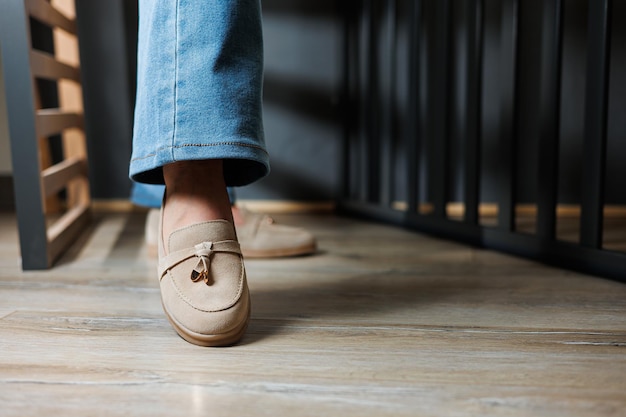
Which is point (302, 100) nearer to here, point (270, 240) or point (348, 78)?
point (348, 78)

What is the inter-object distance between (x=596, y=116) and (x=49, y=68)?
3.13 feet

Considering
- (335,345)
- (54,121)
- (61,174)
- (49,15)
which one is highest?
(49,15)

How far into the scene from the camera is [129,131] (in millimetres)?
1640

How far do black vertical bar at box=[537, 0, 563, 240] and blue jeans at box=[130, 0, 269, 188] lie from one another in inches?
22.3

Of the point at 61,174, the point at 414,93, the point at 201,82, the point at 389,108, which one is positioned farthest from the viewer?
the point at 389,108

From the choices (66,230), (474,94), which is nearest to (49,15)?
(66,230)

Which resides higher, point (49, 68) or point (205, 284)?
point (49, 68)

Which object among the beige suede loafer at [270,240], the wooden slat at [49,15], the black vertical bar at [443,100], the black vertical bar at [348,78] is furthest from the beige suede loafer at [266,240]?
A: the black vertical bar at [348,78]

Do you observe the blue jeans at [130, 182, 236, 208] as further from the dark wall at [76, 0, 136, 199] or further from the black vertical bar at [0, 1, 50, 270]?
the dark wall at [76, 0, 136, 199]

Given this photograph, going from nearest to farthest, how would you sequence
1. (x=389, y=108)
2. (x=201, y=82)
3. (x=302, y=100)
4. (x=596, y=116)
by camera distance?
(x=201, y=82) < (x=596, y=116) < (x=389, y=108) < (x=302, y=100)

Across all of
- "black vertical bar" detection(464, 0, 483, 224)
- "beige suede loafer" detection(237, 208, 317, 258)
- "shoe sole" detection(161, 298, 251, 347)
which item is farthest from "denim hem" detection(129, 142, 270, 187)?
"black vertical bar" detection(464, 0, 483, 224)

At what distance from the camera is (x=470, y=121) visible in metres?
1.15

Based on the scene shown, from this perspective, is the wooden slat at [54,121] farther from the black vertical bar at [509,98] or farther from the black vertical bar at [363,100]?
the black vertical bar at [509,98]

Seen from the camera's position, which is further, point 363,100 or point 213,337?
point 363,100
